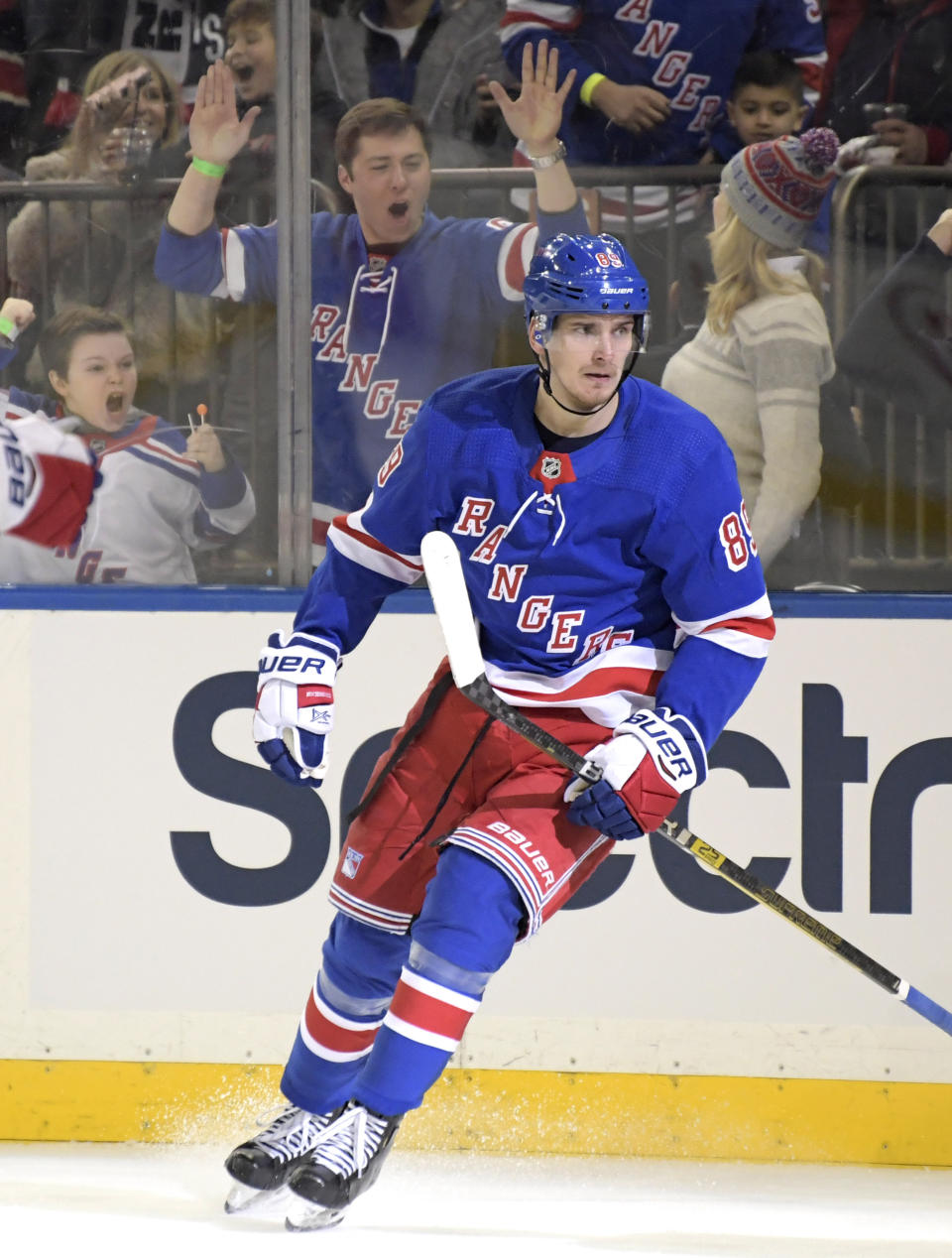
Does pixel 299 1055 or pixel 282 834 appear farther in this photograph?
pixel 282 834

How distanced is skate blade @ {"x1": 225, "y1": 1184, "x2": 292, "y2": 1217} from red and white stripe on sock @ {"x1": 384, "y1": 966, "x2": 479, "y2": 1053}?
1.62ft

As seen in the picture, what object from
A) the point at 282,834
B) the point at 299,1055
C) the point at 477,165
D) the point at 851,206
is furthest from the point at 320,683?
the point at 851,206

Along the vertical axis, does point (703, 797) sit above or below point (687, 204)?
below

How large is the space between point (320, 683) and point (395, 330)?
114 centimetres

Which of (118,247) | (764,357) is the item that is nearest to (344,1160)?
(764,357)

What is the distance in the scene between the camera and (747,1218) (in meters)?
2.91

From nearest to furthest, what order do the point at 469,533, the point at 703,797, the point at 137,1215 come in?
the point at 469,533, the point at 137,1215, the point at 703,797

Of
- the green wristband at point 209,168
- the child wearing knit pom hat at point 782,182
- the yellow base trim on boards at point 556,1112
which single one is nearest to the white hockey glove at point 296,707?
the yellow base trim on boards at point 556,1112

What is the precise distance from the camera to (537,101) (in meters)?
3.46

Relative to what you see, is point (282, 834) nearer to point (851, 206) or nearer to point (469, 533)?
point (469, 533)

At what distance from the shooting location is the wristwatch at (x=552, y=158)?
3.45 metres

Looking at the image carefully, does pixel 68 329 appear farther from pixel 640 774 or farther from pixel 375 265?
pixel 640 774

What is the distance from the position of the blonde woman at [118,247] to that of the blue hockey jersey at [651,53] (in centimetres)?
78

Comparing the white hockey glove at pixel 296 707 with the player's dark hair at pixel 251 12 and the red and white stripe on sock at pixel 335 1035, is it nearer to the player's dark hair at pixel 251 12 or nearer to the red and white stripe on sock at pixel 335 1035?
the red and white stripe on sock at pixel 335 1035
